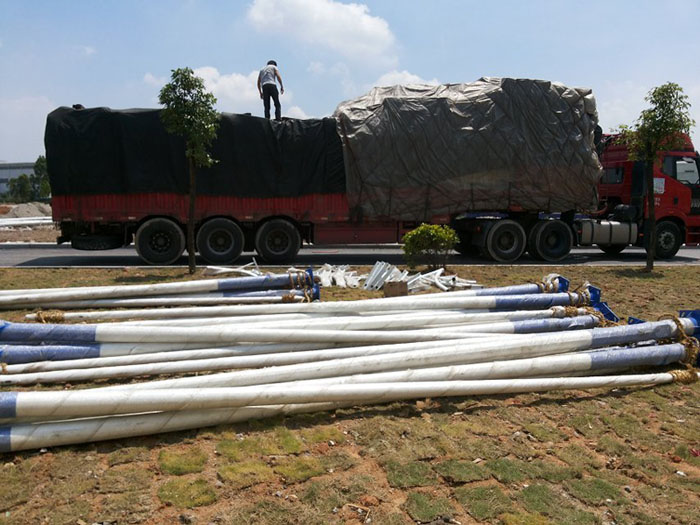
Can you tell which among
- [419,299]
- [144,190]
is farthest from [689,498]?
[144,190]

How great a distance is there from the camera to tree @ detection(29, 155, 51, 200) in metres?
61.1

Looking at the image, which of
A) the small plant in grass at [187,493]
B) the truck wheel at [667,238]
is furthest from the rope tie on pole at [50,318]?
the truck wheel at [667,238]

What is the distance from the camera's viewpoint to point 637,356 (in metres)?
5.11

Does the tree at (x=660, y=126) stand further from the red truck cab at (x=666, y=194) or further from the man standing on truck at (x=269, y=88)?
the man standing on truck at (x=269, y=88)

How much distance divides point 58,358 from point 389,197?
10.2 m

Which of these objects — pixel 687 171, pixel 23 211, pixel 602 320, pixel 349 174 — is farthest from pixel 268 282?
pixel 23 211

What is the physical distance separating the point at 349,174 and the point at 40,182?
6426cm

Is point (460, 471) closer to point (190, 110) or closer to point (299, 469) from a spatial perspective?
point (299, 469)

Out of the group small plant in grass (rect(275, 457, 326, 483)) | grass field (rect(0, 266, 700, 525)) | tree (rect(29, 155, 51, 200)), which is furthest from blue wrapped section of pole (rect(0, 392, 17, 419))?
tree (rect(29, 155, 51, 200))

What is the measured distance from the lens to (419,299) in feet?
21.8

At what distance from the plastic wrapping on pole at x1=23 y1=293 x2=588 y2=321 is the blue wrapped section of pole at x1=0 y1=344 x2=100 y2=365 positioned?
4.90 ft

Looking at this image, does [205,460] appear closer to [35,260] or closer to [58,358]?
[58,358]

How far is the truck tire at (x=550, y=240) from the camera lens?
15039mm

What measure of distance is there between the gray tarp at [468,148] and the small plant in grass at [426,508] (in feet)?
36.5
